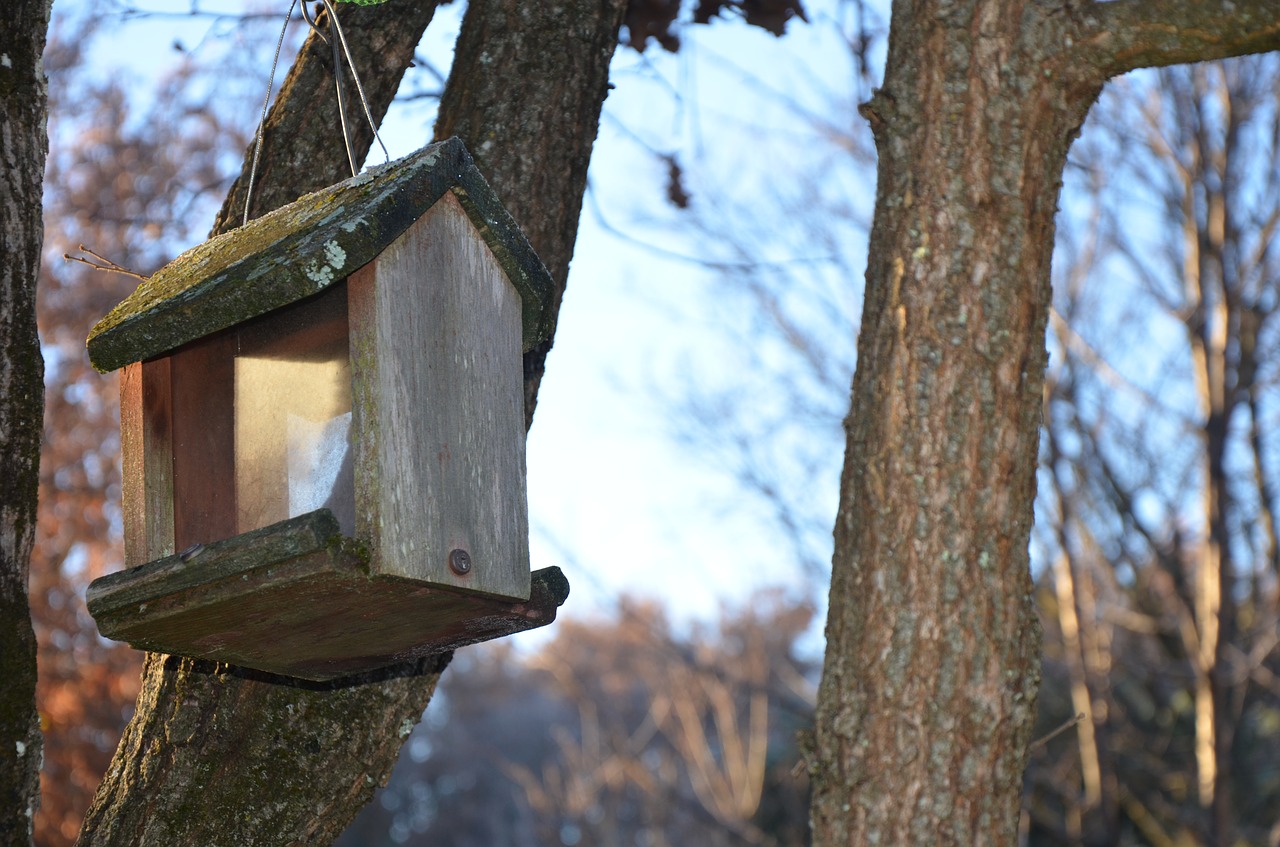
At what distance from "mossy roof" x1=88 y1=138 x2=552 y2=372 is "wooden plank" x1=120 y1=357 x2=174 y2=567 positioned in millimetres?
62

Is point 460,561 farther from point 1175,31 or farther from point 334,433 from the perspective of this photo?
point 1175,31

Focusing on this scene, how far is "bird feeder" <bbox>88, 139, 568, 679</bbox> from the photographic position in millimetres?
1580

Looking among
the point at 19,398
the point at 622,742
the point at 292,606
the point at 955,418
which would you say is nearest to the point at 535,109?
the point at 955,418

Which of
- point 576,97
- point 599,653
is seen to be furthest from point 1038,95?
point 599,653

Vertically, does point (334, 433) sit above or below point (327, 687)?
above

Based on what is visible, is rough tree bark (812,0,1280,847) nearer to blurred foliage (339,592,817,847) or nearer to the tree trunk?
blurred foliage (339,592,817,847)

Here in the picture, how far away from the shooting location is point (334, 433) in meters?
1.66

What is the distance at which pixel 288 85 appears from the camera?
254 centimetres

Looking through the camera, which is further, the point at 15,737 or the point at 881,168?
the point at 881,168

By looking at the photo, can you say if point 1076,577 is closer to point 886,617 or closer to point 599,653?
point 886,617

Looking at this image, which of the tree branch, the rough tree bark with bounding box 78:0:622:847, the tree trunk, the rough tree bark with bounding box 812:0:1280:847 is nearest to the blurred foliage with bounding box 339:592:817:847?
the rough tree bark with bounding box 812:0:1280:847

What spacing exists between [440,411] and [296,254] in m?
0.28

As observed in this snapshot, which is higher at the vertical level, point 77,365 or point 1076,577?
point 77,365

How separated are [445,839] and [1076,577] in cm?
1276
